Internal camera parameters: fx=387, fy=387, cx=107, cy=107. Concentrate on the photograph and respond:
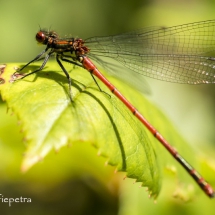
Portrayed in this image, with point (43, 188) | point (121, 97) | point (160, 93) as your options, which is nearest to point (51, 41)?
point (121, 97)

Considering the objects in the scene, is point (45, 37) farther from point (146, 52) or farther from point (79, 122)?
point (79, 122)

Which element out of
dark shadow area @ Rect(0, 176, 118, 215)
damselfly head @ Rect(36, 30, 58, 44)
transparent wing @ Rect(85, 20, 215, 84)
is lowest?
dark shadow area @ Rect(0, 176, 118, 215)

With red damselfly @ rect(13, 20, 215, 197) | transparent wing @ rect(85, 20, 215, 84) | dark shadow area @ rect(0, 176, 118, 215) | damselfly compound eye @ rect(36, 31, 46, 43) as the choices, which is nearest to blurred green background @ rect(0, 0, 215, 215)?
dark shadow area @ rect(0, 176, 118, 215)

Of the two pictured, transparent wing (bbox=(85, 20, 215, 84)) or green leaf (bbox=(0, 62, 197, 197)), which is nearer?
green leaf (bbox=(0, 62, 197, 197))

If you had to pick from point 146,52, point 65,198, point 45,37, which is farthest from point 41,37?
point 65,198

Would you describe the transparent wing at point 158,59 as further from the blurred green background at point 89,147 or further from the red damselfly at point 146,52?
the blurred green background at point 89,147

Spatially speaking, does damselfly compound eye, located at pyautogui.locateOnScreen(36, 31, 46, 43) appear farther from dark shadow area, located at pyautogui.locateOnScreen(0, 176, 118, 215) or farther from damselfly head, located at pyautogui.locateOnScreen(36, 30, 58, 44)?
dark shadow area, located at pyautogui.locateOnScreen(0, 176, 118, 215)
